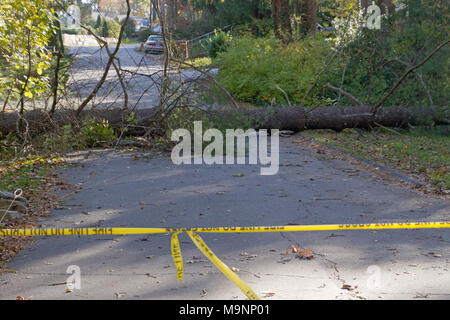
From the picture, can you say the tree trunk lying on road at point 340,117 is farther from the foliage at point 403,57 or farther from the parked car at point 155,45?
the parked car at point 155,45

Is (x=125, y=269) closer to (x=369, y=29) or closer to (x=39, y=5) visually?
(x=39, y=5)

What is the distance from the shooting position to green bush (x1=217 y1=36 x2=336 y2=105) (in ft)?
56.7

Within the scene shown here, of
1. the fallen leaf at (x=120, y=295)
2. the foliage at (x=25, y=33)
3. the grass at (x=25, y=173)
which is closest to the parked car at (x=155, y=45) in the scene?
the foliage at (x=25, y=33)

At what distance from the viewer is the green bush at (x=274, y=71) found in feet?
56.7

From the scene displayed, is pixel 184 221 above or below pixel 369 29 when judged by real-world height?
below

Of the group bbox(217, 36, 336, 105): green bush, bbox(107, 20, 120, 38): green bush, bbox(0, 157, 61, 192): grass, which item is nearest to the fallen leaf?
bbox(0, 157, 61, 192): grass

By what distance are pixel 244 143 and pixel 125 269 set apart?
712 centimetres

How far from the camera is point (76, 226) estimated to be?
6391mm

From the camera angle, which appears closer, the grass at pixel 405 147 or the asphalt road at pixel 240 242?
the asphalt road at pixel 240 242

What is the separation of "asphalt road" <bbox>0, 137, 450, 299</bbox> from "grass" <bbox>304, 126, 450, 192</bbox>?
105 cm

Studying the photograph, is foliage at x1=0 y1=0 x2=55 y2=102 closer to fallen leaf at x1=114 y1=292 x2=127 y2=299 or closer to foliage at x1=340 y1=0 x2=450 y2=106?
fallen leaf at x1=114 y1=292 x2=127 y2=299

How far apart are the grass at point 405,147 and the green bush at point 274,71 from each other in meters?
2.71

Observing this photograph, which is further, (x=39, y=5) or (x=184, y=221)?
(x=39, y=5)
